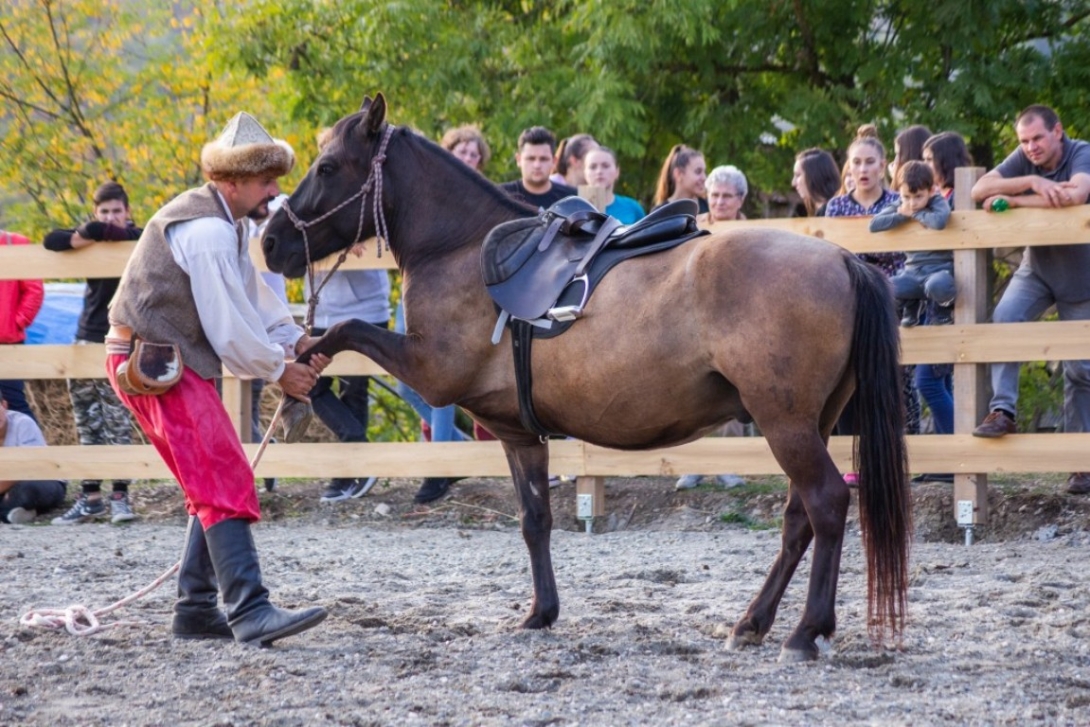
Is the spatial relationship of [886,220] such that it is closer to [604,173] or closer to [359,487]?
[604,173]

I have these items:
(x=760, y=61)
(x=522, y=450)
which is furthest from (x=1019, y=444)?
(x=760, y=61)

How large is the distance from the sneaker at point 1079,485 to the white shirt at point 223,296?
15.5 feet

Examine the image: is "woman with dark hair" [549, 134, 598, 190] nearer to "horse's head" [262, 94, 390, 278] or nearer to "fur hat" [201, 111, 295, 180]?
"horse's head" [262, 94, 390, 278]

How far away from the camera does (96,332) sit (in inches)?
339

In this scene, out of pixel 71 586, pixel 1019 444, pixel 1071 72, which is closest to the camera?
pixel 71 586

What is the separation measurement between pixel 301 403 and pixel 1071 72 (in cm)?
788

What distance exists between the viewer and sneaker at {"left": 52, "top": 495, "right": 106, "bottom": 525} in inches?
334

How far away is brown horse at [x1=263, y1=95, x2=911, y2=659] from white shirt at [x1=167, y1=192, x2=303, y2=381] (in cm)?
41

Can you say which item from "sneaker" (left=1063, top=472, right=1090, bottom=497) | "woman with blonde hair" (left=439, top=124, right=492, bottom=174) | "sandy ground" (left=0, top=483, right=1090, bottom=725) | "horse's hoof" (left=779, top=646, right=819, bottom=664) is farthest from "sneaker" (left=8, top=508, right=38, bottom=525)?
"sneaker" (left=1063, top=472, right=1090, bottom=497)

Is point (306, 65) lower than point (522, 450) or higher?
higher

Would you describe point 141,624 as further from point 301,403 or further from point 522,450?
point 522,450

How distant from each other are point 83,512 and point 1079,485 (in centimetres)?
586

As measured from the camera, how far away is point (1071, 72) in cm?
1082

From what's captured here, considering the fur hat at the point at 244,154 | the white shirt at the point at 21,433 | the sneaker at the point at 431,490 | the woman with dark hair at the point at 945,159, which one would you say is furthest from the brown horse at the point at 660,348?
the white shirt at the point at 21,433
